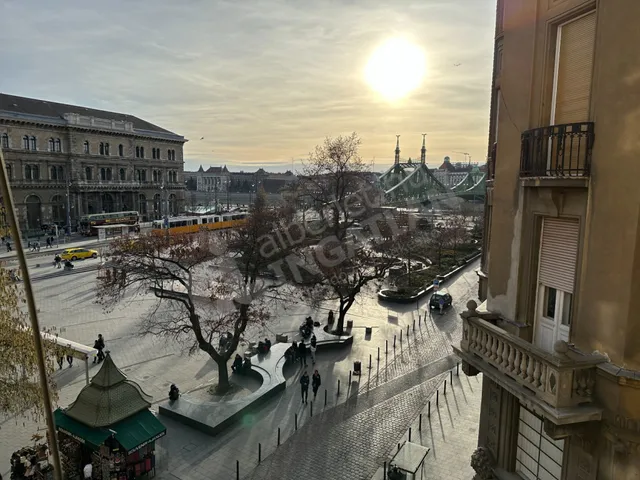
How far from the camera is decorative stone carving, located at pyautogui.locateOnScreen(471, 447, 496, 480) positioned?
844 centimetres

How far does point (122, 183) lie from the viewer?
8231 cm

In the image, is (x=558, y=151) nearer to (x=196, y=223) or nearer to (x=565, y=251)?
(x=565, y=251)

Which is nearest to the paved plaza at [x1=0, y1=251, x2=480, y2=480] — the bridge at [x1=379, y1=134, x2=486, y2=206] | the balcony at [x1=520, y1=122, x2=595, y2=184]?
the balcony at [x1=520, y1=122, x2=595, y2=184]

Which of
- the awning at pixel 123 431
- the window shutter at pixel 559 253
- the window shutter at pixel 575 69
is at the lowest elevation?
the awning at pixel 123 431

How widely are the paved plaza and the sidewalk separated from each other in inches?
14.1

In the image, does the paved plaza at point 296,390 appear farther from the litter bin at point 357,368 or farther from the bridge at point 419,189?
the bridge at point 419,189

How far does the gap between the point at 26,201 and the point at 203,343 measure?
63430mm

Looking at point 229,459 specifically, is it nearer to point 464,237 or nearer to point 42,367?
point 42,367

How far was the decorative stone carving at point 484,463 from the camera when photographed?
8438mm

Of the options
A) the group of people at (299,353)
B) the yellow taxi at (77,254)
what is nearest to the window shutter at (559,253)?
the group of people at (299,353)

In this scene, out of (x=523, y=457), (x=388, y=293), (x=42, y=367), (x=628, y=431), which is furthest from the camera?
(x=388, y=293)

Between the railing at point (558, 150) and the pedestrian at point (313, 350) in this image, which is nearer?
the railing at point (558, 150)

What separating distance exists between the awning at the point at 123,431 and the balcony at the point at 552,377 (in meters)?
10.6

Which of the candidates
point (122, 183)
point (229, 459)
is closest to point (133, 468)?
point (229, 459)
